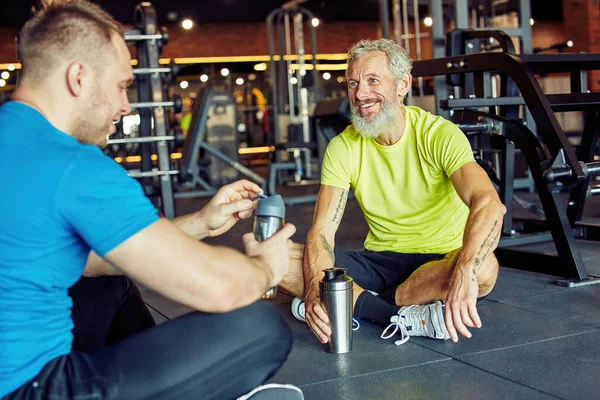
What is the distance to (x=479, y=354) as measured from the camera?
2.06 meters

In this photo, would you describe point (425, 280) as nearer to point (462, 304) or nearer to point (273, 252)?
point (462, 304)

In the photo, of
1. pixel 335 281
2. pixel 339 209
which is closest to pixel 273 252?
pixel 335 281

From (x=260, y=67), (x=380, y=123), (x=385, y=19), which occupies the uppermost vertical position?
(x=260, y=67)

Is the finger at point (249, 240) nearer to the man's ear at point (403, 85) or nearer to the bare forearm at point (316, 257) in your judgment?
the bare forearm at point (316, 257)

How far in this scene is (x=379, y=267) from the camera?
2.54 m

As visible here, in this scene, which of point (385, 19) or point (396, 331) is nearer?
point (396, 331)

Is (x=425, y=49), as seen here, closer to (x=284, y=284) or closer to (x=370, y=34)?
(x=370, y=34)

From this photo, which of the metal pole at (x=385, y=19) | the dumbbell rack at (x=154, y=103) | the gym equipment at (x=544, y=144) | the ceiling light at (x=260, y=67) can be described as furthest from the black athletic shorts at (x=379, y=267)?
the ceiling light at (x=260, y=67)

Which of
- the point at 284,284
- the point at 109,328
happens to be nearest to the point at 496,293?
the point at 284,284

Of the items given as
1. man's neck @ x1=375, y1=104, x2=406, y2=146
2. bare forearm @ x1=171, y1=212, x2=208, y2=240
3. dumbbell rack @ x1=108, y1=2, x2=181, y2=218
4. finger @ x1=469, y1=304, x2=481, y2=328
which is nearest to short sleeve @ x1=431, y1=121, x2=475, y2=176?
man's neck @ x1=375, y1=104, x2=406, y2=146

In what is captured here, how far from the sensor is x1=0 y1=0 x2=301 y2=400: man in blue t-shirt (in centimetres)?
112

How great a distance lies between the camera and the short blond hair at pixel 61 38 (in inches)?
47.5

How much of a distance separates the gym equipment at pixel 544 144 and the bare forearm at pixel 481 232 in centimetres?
78

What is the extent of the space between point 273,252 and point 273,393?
314 mm
